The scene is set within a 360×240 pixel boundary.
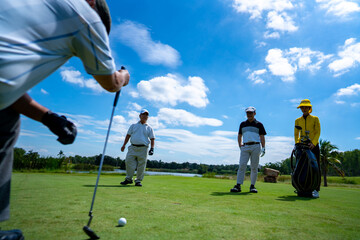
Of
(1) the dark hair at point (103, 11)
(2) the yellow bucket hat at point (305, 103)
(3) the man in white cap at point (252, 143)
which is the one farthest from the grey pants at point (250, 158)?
(1) the dark hair at point (103, 11)

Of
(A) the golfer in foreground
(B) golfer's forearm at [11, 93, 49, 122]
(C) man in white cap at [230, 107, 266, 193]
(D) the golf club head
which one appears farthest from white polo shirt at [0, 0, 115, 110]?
(C) man in white cap at [230, 107, 266, 193]

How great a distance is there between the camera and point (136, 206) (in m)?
2.88

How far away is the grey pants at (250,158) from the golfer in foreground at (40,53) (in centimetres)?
521

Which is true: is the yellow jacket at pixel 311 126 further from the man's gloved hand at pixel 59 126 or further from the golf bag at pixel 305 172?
the man's gloved hand at pixel 59 126

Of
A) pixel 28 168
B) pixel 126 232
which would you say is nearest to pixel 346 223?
pixel 126 232

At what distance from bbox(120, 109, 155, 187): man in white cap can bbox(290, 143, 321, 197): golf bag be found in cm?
433

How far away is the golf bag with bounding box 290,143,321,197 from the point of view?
5148mm

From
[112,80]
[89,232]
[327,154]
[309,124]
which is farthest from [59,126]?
[327,154]

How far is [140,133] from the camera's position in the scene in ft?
23.0

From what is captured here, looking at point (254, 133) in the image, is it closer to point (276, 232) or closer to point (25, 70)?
point (276, 232)

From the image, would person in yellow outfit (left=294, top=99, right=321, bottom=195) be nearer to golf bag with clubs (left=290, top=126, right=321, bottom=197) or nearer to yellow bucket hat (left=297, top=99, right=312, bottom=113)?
yellow bucket hat (left=297, top=99, right=312, bottom=113)

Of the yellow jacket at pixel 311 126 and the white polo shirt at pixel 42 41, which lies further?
the yellow jacket at pixel 311 126

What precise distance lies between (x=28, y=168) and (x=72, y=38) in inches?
548

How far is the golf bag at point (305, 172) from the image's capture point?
16.9ft
